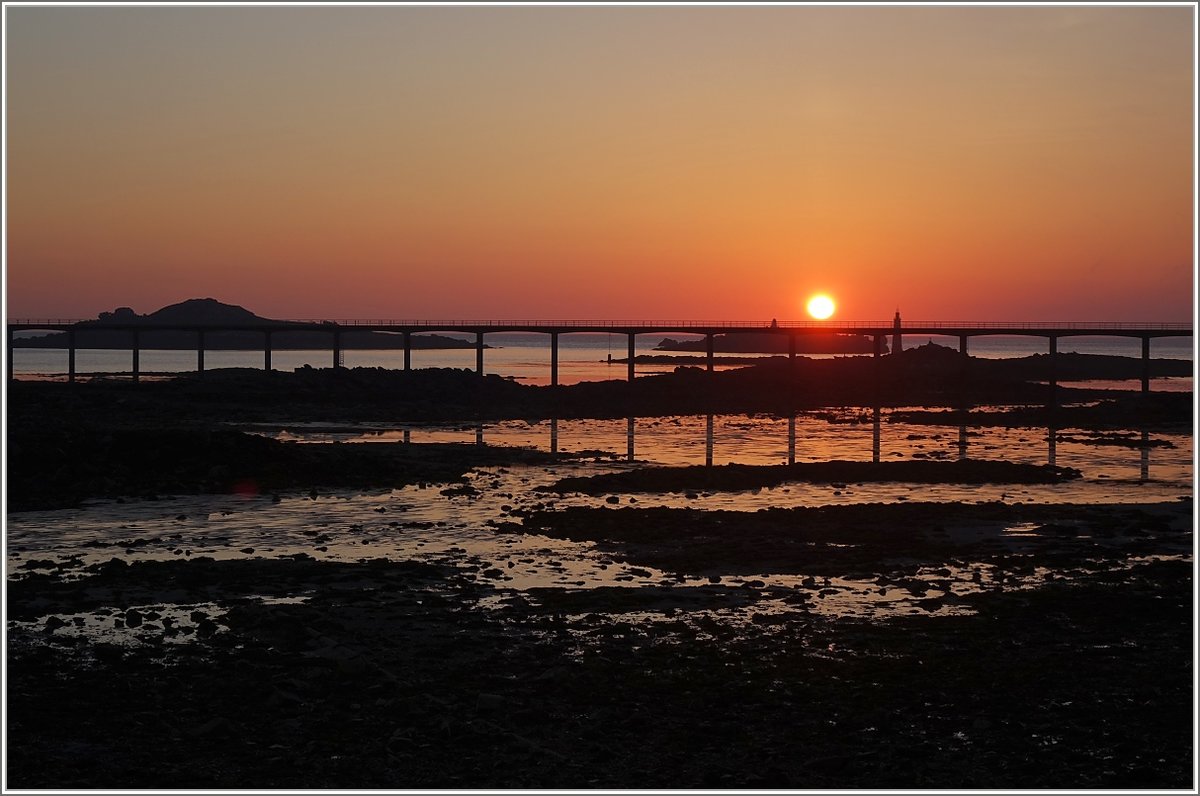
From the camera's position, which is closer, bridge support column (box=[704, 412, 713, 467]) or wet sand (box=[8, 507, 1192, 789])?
wet sand (box=[8, 507, 1192, 789])

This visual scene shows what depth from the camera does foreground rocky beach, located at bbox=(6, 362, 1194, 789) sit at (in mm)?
11867

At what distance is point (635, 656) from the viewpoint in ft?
51.2

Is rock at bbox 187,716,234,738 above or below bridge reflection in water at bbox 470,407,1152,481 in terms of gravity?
below

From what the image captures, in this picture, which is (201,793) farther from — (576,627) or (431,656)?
(576,627)

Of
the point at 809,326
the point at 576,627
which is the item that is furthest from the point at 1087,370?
the point at 576,627

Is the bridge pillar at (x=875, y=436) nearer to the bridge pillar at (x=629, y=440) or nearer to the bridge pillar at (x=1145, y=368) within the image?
the bridge pillar at (x=629, y=440)

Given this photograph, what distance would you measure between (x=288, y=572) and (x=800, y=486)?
61.9ft

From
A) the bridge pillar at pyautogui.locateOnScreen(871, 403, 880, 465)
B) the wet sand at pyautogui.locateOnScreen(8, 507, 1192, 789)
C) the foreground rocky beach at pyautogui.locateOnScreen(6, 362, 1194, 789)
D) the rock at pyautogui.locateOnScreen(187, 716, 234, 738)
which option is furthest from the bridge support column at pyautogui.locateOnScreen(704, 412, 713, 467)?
the rock at pyautogui.locateOnScreen(187, 716, 234, 738)

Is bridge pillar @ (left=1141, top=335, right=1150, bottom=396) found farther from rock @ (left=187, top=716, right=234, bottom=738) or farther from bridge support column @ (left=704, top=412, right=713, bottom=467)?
rock @ (left=187, top=716, right=234, bottom=738)

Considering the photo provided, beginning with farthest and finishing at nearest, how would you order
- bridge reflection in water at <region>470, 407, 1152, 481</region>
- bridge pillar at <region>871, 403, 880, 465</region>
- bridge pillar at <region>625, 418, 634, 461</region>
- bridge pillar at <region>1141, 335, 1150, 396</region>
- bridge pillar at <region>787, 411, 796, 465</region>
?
→ bridge pillar at <region>1141, 335, 1150, 396</region>, bridge pillar at <region>625, 418, 634, 461</region>, bridge pillar at <region>871, 403, 880, 465</region>, bridge pillar at <region>787, 411, 796, 465</region>, bridge reflection in water at <region>470, 407, 1152, 481</region>

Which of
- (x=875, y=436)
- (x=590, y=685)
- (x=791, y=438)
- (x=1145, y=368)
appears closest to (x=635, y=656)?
(x=590, y=685)

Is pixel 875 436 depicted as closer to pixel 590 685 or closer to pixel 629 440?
pixel 629 440

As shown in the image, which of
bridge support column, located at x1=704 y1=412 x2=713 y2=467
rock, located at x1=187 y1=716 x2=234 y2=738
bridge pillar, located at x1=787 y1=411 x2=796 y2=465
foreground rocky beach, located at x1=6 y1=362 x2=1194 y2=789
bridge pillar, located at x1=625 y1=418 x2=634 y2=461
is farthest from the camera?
bridge pillar, located at x1=625 y1=418 x2=634 y2=461

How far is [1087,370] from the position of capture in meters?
141
